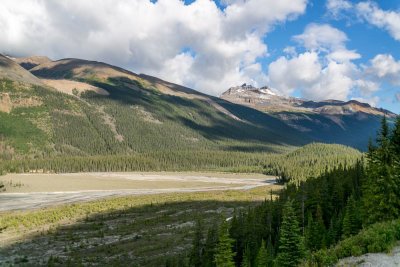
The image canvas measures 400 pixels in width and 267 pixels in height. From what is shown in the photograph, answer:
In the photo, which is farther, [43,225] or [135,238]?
[43,225]

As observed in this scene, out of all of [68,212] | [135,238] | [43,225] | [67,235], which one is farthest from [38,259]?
[68,212]

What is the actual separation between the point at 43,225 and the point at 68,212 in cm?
1222

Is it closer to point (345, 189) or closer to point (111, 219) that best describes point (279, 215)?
point (345, 189)

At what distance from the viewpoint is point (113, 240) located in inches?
1773

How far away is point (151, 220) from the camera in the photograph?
59.2 metres

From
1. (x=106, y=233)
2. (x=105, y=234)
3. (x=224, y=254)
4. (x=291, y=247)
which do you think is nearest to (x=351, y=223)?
(x=291, y=247)

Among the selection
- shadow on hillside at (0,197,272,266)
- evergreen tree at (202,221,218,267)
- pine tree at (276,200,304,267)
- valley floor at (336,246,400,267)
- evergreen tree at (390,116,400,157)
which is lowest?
shadow on hillside at (0,197,272,266)

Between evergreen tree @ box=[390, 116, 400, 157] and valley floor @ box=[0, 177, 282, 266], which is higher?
evergreen tree @ box=[390, 116, 400, 157]

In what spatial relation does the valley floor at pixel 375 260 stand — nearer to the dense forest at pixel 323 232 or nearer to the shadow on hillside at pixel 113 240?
the dense forest at pixel 323 232

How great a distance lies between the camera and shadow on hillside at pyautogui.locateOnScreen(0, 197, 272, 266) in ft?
121

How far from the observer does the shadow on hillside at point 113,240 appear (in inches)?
1447

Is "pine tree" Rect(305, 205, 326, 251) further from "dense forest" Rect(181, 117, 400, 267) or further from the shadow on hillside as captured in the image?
the shadow on hillside

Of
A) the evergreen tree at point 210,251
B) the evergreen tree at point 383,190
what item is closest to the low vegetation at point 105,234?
the evergreen tree at point 210,251

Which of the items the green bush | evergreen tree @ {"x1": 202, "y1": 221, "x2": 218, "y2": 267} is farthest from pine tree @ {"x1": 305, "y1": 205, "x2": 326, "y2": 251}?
the green bush
